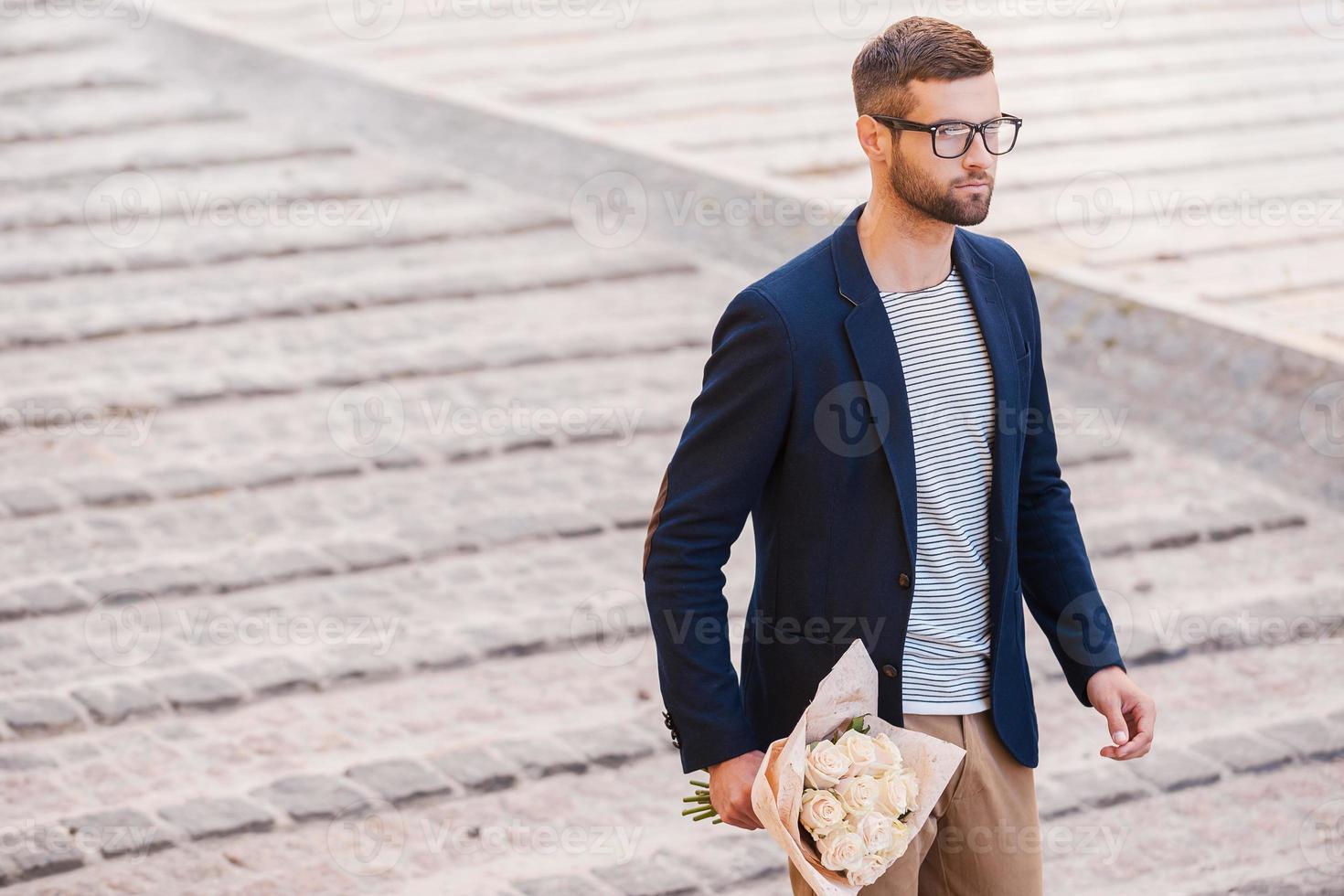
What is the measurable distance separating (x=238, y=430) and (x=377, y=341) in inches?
32.1

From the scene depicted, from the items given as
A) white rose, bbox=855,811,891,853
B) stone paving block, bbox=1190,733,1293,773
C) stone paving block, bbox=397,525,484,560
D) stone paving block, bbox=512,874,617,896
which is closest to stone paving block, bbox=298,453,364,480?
stone paving block, bbox=397,525,484,560

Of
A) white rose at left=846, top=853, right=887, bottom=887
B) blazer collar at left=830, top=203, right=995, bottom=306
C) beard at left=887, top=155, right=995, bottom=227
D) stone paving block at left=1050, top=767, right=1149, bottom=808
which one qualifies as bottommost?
stone paving block at left=1050, top=767, right=1149, bottom=808

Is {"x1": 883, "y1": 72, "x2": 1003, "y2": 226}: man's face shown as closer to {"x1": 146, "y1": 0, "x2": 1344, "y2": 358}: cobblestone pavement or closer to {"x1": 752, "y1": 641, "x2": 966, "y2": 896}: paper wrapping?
{"x1": 752, "y1": 641, "x2": 966, "y2": 896}: paper wrapping

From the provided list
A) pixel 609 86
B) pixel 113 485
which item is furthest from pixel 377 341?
pixel 609 86

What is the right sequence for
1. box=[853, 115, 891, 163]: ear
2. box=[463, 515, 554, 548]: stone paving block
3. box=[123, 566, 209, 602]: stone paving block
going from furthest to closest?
box=[463, 515, 554, 548]: stone paving block
box=[123, 566, 209, 602]: stone paving block
box=[853, 115, 891, 163]: ear

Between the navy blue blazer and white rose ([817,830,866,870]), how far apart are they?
0.22 m

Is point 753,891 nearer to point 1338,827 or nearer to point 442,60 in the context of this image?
point 1338,827

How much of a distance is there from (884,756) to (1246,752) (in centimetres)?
248

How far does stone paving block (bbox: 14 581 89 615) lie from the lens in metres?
4.89

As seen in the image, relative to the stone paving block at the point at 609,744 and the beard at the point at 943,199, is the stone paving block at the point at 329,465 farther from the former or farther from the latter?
the beard at the point at 943,199

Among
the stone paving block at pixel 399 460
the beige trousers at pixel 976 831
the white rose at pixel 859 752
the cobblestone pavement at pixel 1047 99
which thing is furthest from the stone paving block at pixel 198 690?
the cobblestone pavement at pixel 1047 99

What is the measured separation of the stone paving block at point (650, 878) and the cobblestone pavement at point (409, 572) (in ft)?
0.05

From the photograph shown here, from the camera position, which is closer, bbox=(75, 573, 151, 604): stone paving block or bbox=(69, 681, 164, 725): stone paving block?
bbox=(69, 681, 164, 725): stone paving block

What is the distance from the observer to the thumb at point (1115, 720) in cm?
262
